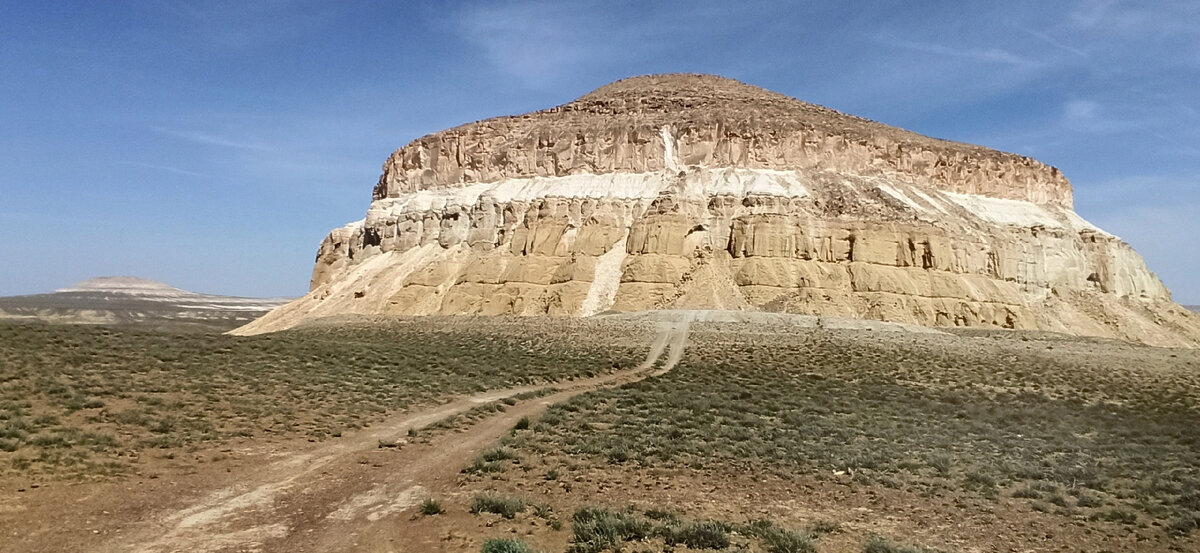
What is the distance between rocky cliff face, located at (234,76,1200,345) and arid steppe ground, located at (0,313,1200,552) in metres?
24.6

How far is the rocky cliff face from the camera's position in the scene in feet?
162

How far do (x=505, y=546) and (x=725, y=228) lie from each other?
45.6 m

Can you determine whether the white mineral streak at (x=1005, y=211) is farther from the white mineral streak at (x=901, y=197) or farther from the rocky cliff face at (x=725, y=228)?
the white mineral streak at (x=901, y=197)

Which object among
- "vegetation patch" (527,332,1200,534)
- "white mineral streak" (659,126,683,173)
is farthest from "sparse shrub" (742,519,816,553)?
"white mineral streak" (659,126,683,173)

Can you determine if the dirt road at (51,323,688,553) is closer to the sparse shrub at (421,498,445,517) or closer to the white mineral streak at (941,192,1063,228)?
the sparse shrub at (421,498,445,517)

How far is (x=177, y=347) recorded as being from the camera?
21.2m

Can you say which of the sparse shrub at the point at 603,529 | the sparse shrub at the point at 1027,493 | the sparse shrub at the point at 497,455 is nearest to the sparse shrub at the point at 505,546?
the sparse shrub at the point at 603,529

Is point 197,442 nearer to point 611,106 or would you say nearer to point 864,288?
point 864,288

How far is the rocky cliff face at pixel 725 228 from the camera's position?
4944 centimetres

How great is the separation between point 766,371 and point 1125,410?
32.3ft

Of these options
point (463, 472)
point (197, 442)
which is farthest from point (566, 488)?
point (197, 442)

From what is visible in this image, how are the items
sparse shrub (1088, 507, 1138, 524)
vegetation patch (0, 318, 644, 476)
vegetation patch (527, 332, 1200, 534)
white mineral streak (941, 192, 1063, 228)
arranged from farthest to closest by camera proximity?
1. white mineral streak (941, 192, 1063, 228)
2. vegetation patch (0, 318, 644, 476)
3. vegetation patch (527, 332, 1200, 534)
4. sparse shrub (1088, 507, 1138, 524)

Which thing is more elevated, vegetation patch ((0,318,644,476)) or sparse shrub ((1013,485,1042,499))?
vegetation patch ((0,318,644,476))

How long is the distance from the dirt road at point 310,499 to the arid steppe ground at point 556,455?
5 cm
